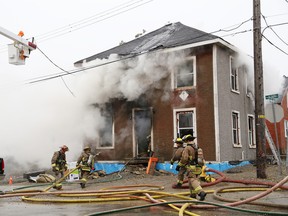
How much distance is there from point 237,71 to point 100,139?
7380 millimetres

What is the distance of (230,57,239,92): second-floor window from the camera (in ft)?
55.5

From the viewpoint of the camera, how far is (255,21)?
12344mm

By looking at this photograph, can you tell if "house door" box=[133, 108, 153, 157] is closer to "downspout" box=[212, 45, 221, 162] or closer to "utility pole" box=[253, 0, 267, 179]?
"downspout" box=[212, 45, 221, 162]

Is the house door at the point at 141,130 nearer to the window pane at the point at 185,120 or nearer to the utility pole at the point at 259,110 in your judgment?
the window pane at the point at 185,120

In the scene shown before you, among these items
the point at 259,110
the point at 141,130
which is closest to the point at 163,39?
the point at 141,130

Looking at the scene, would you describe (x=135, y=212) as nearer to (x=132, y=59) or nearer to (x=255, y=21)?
(x=255, y=21)

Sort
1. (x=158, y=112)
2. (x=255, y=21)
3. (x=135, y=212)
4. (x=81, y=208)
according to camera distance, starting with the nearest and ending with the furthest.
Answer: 1. (x=135, y=212)
2. (x=81, y=208)
3. (x=255, y=21)
4. (x=158, y=112)

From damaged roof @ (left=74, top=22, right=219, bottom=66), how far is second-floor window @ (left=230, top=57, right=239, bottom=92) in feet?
7.23

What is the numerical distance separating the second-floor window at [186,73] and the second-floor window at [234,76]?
80.4 inches

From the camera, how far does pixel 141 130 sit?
56.6 feet

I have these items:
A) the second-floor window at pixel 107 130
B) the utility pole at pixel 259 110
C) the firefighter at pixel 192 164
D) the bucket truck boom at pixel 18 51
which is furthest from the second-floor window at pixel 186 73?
the bucket truck boom at pixel 18 51

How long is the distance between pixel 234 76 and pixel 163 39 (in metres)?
3.82

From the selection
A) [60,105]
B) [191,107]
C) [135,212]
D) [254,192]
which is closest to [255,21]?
[191,107]

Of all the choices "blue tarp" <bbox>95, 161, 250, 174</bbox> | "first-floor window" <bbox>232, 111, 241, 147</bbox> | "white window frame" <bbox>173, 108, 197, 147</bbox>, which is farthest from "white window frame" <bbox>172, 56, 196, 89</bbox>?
"blue tarp" <bbox>95, 161, 250, 174</bbox>
